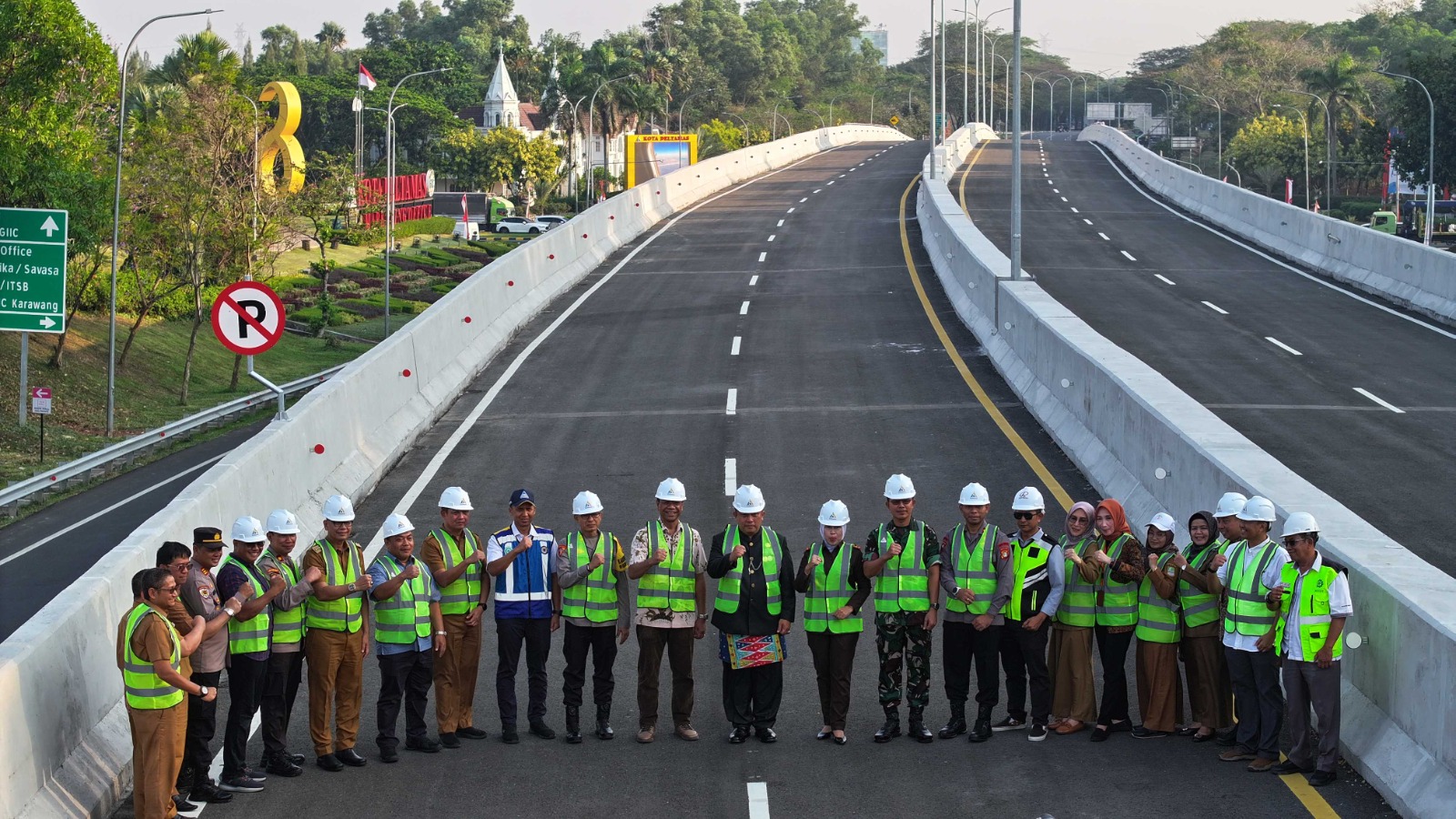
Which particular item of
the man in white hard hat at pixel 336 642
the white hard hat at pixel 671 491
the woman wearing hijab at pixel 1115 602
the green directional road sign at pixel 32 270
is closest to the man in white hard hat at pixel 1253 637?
the woman wearing hijab at pixel 1115 602

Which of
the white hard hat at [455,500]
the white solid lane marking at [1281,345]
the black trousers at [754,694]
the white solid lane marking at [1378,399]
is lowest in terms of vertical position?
the black trousers at [754,694]

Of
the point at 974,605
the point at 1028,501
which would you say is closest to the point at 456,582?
the point at 974,605

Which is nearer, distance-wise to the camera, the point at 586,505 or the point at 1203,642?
the point at 1203,642

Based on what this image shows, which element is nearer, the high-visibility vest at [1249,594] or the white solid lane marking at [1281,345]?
the high-visibility vest at [1249,594]

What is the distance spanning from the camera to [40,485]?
28.6 m

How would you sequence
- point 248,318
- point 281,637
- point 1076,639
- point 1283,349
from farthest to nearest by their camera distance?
point 1283,349, point 248,318, point 1076,639, point 281,637

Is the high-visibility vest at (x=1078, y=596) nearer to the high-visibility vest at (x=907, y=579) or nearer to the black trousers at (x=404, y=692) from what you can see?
the high-visibility vest at (x=907, y=579)

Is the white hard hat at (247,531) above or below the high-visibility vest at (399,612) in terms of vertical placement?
above

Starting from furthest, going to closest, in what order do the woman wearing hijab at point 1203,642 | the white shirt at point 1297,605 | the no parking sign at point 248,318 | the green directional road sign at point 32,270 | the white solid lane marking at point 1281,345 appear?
1. the green directional road sign at point 32,270
2. the white solid lane marking at point 1281,345
3. the no parking sign at point 248,318
4. the woman wearing hijab at point 1203,642
5. the white shirt at point 1297,605

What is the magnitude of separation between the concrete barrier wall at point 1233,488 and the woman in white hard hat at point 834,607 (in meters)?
2.86

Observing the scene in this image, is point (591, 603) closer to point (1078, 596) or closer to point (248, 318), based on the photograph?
point (1078, 596)

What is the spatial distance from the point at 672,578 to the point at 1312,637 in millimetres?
3751

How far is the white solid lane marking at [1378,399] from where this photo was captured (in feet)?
65.8

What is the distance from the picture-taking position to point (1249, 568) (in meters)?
9.20
